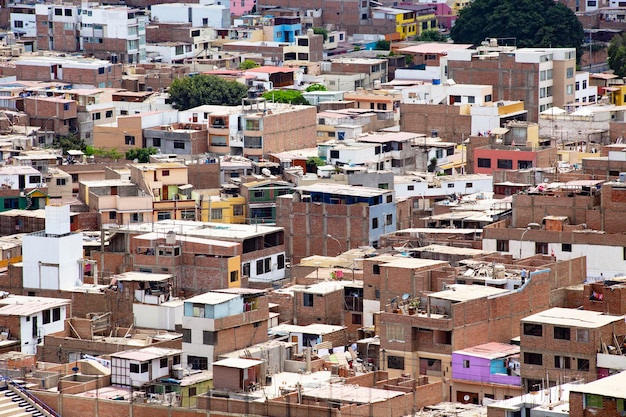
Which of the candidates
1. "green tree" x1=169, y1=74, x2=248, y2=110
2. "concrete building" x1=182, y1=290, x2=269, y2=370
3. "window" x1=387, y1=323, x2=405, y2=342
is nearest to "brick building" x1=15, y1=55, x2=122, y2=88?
"green tree" x1=169, y1=74, x2=248, y2=110

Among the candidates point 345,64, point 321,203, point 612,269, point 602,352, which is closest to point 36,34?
Result: point 345,64

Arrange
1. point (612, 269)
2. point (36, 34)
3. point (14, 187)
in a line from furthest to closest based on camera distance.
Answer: point (36, 34)
point (14, 187)
point (612, 269)

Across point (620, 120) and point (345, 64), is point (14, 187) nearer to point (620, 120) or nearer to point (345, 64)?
point (620, 120)

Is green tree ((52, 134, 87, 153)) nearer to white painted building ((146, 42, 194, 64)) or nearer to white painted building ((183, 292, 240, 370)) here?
white painted building ((146, 42, 194, 64))

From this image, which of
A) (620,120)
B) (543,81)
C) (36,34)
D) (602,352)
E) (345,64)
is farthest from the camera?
(36,34)

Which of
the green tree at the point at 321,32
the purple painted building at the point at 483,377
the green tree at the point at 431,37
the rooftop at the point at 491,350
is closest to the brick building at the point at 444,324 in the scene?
the rooftop at the point at 491,350

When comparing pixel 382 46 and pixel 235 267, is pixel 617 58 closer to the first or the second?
pixel 382 46

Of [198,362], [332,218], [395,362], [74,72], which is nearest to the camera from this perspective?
[395,362]

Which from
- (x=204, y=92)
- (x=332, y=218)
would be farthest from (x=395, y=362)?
(x=204, y=92)
